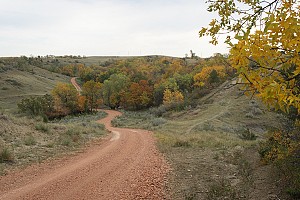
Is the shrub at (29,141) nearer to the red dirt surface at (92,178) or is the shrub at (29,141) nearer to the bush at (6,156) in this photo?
the red dirt surface at (92,178)

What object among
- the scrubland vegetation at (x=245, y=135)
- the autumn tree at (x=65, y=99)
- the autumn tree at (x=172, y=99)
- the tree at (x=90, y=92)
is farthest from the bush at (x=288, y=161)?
the tree at (x=90, y=92)

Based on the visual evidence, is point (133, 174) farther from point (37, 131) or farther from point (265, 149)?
point (37, 131)

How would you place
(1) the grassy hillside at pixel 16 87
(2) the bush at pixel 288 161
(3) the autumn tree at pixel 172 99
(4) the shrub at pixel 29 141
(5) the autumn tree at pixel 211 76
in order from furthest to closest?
1. (1) the grassy hillside at pixel 16 87
2. (5) the autumn tree at pixel 211 76
3. (3) the autumn tree at pixel 172 99
4. (4) the shrub at pixel 29 141
5. (2) the bush at pixel 288 161

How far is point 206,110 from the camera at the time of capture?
43500 millimetres

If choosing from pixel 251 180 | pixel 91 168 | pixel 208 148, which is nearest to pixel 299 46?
pixel 251 180

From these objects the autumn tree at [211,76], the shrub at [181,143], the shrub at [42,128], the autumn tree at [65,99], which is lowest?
the autumn tree at [65,99]

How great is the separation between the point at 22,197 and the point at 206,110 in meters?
37.6

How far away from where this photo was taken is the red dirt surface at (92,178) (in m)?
8.32

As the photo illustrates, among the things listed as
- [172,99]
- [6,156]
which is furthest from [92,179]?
A: [172,99]

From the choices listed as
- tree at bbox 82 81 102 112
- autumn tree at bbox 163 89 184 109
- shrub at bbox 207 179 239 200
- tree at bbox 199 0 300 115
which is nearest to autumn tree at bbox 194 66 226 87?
autumn tree at bbox 163 89 184 109

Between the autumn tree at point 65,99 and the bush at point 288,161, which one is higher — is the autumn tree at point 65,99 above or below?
below

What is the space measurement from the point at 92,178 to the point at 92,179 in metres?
0.13

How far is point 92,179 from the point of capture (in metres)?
9.77

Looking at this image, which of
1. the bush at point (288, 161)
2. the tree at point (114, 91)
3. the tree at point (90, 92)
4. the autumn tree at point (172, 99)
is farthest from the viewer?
the tree at point (114, 91)
